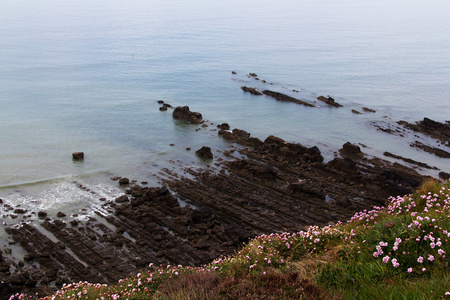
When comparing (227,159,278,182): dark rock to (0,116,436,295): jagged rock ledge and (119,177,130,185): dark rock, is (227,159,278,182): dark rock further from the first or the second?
(119,177,130,185): dark rock

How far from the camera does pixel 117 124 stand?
46594 mm

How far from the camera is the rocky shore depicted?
2002 cm

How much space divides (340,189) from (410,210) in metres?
17.2

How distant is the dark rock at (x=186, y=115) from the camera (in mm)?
47562

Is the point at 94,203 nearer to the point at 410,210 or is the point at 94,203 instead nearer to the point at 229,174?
the point at 229,174

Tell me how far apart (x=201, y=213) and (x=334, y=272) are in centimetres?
1551

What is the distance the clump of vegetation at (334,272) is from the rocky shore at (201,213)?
8699 millimetres

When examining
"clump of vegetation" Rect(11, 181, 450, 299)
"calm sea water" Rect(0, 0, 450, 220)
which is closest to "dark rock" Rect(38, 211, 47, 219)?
"calm sea water" Rect(0, 0, 450, 220)

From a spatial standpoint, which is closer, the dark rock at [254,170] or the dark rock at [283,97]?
the dark rock at [254,170]

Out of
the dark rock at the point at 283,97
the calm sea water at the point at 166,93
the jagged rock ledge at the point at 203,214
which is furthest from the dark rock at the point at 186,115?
the dark rock at the point at 283,97

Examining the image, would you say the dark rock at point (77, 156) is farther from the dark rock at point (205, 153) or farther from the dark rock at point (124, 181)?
the dark rock at point (205, 153)

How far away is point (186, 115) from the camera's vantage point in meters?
48.4

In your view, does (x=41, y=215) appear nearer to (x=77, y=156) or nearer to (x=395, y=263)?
(x=77, y=156)

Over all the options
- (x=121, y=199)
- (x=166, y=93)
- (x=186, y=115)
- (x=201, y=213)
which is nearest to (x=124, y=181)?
(x=121, y=199)
